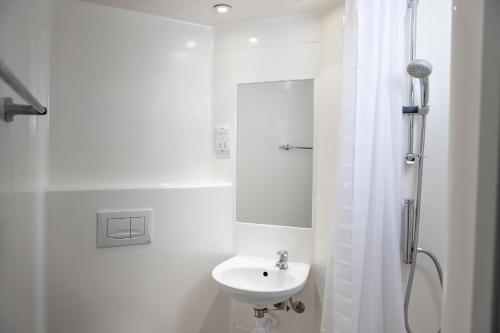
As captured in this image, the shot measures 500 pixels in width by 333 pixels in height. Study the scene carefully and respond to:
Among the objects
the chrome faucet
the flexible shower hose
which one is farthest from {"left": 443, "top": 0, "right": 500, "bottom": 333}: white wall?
the chrome faucet

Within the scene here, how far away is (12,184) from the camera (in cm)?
95

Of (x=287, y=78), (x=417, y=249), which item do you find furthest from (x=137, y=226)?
(x=417, y=249)

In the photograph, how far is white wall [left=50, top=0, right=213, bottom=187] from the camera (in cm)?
165

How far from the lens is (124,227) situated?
5.48 ft

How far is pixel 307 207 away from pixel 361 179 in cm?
61

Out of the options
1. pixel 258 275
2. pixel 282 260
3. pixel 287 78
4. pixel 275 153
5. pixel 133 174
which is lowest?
pixel 258 275

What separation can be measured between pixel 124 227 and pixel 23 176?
65cm

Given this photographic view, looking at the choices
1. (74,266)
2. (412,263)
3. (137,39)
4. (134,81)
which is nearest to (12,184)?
(74,266)

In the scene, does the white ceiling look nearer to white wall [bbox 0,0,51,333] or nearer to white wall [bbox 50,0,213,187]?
white wall [bbox 50,0,213,187]

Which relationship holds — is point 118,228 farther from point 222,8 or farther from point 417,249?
point 417,249

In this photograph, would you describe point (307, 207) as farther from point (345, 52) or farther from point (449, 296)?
point (449, 296)

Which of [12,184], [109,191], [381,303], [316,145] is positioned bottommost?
[381,303]

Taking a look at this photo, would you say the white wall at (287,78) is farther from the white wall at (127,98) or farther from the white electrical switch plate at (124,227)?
the white electrical switch plate at (124,227)

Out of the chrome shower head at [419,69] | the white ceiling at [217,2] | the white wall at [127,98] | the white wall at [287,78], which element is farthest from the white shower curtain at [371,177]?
the white wall at [127,98]
